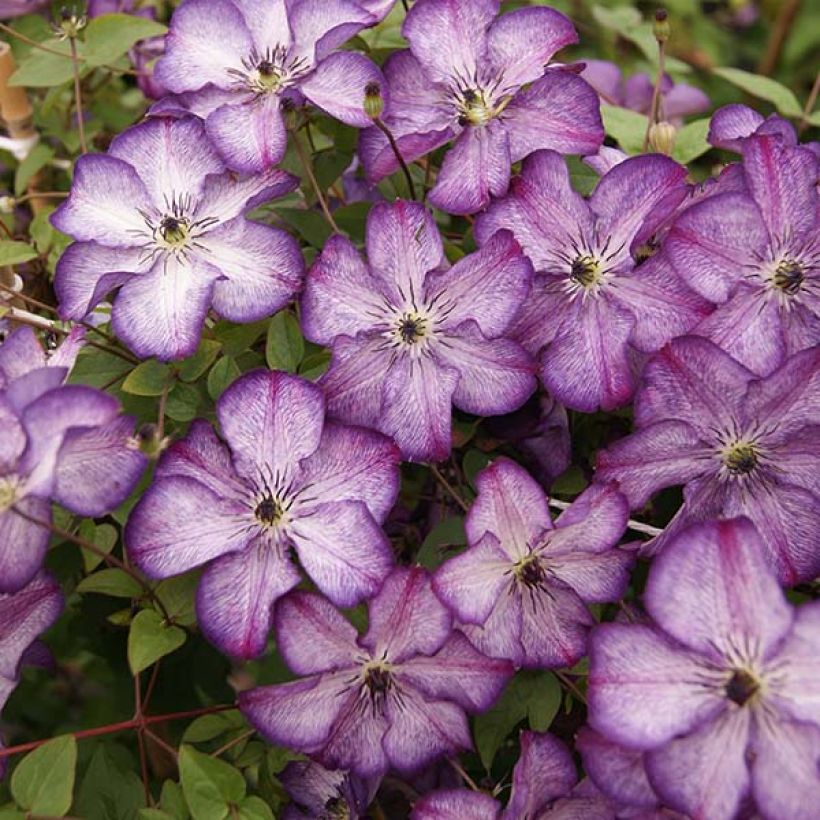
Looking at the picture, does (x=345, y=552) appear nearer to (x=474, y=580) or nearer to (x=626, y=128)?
(x=474, y=580)

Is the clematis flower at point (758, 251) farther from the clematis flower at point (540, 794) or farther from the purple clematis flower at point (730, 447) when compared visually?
the clematis flower at point (540, 794)

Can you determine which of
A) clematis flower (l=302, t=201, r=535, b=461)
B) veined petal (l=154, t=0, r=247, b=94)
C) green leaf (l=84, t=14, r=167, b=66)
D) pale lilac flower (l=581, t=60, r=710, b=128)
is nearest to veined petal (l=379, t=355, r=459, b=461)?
clematis flower (l=302, t=201, r=535, b=461)

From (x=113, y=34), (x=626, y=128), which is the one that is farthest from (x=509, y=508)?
(x=113, y=34)

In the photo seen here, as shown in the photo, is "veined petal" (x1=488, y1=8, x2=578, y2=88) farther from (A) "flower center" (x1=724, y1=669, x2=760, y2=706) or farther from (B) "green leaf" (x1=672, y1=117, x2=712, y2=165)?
(A) "flower center" (x1=724, y1=669, x2=760, y2=706)

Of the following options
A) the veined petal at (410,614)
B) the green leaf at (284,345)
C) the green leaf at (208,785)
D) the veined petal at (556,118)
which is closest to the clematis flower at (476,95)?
the veined petal at (556,118)

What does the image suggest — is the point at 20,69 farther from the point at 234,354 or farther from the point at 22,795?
the point at 22,795

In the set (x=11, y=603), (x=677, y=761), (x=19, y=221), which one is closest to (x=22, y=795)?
(x=11, y=603)
